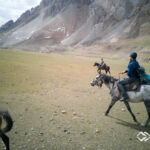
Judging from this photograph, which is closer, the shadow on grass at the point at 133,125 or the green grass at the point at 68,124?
the green grass at the point at 68,124

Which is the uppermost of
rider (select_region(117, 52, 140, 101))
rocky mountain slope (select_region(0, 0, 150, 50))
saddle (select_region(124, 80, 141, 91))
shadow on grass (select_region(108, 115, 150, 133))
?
rocky mountain slope (select_region(0, 0, 150, 50))

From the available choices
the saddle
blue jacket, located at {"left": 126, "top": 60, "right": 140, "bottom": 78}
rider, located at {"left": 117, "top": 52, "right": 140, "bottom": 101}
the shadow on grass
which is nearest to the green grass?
the shadow on grass

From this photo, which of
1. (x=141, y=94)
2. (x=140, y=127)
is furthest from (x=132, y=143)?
(x=141, y=94)

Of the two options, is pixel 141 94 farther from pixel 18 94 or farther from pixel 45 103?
pixel 18 94

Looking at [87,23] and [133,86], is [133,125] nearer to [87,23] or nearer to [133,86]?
[133,86]

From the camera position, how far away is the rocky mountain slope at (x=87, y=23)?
303 feet

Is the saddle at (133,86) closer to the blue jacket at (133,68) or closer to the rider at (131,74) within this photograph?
the rider at (131,74)

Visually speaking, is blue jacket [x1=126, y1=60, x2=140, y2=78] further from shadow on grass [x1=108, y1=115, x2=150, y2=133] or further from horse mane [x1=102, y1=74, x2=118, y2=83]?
shadow on grass [x1=108, y1=115, x2=150, y2=133]

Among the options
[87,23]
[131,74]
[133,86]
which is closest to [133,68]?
[131,74]

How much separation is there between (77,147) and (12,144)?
2.39 metres

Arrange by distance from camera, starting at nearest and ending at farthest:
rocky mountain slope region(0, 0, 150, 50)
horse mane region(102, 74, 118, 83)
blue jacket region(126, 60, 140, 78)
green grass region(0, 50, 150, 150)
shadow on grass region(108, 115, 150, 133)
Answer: green grass region(0, 50, 150, 150)
blue jacket region(126, 60, 140, 78)
shadow on grass region(108, 115, 150, 133)
horse mane region(102, 74, 118, 83)
rocky mountain slope region(0, 0, 150, 50)

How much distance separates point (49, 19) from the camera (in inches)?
6452

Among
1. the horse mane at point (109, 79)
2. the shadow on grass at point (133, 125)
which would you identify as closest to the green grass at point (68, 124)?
the shadow on grass at point (133, 125)

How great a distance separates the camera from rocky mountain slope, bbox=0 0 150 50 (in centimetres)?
9234
